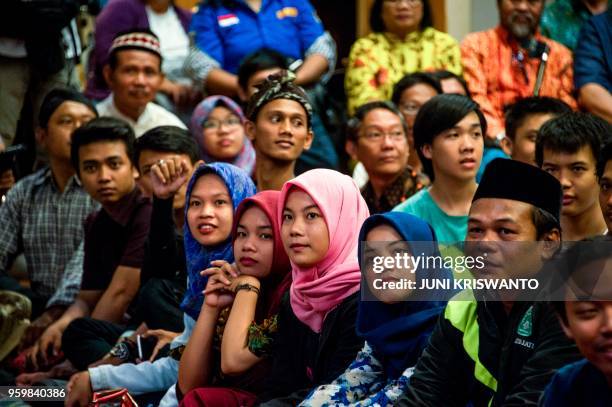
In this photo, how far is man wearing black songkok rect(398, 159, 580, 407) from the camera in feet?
9.81

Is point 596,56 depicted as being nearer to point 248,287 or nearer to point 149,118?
point 149,118

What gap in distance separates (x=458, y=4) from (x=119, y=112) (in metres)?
2.61

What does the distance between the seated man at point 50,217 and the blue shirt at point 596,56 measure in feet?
8.31

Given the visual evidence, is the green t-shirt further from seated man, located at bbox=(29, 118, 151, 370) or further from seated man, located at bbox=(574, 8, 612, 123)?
seated man, located at bbox=(574, 8, 612, 123)

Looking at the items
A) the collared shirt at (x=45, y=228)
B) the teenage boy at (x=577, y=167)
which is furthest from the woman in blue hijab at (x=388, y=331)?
the collared shirt at (x=45, y=228)

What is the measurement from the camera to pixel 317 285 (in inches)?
142

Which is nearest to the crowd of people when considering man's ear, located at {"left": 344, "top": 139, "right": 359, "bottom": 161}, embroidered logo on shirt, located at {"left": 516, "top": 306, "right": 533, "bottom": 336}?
embroidered logo on shirt, located at {"left": 516, "top": 306, "right": 533, "bottom": 336}

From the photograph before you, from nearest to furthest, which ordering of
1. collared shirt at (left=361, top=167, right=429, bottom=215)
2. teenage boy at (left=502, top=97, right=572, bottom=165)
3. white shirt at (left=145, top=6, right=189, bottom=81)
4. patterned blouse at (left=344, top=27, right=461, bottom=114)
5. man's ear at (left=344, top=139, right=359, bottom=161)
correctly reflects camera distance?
1. teenage boy at (left=502, top=97, right=572, bottom=165)
2. collared shirt at (left=361, top=167, right=429, bottom=215)
3. man's ear at (left=344, top=139, right=359, bottom=161)
4. patterned blouse at (left=344, top=27, right=461, bottom=114)
5. white shirt at (left=145, top=6, right=189, bottom=81)

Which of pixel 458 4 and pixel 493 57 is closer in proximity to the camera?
pixel 493 57

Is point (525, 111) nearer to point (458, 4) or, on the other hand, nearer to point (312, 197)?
point (312, 197)

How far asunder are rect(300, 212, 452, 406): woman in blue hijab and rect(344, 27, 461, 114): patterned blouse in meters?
3.05

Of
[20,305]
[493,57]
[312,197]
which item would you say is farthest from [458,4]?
[312,197]

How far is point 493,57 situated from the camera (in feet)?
20.6

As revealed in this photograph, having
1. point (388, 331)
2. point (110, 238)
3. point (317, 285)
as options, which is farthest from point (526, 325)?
point (110, 238)
